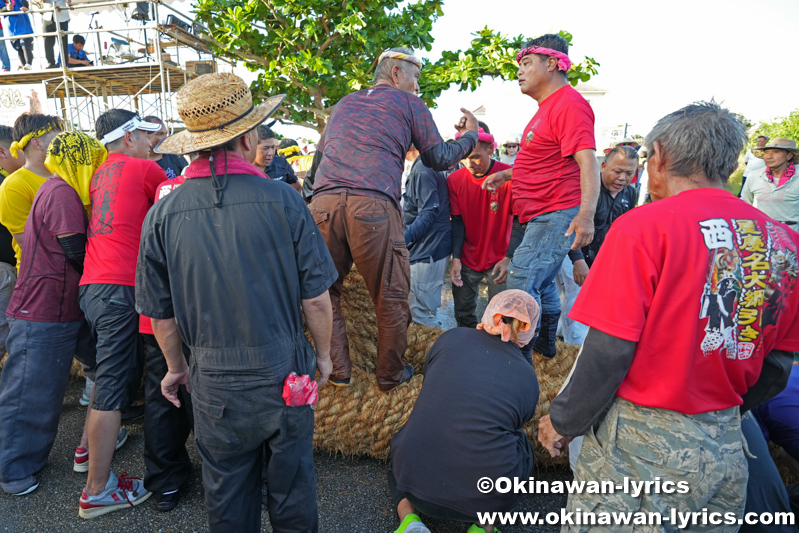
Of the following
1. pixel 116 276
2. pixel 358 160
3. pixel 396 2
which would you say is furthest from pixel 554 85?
pixel 396 2

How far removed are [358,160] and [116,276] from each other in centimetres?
143

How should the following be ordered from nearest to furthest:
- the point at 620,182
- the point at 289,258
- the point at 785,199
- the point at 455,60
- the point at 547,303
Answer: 1. the point at 289,258
2. the point at 547,303
3. the point at 620,182
4. the point at 785,199
5. the point at 455,60

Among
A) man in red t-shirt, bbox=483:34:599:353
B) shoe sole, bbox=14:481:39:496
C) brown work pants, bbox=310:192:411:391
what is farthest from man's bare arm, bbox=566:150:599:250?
shoe sole, bbox=14:481:39:496

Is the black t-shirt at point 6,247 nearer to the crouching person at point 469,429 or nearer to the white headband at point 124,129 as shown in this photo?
the white headband at point 124,129

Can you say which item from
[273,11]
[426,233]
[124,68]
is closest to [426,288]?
[426,233]

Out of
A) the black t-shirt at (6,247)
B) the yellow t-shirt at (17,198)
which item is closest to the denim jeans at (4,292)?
the black t-shirt at (6,247)

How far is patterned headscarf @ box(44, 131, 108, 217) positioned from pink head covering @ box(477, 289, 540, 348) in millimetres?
2343

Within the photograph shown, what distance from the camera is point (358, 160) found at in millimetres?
2516

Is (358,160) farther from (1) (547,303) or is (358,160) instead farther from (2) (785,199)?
(2) (785,199)

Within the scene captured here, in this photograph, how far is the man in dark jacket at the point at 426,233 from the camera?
4.12 metres

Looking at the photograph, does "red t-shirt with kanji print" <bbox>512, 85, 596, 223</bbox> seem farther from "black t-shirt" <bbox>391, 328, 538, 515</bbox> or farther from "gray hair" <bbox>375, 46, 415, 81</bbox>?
"black t-shirt" <bbox>391, 328, 538, 515</bbox>

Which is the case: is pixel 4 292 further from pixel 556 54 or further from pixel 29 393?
pixel 556 54

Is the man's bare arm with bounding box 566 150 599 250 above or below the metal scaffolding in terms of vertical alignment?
below

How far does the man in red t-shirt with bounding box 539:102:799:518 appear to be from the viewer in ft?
4.21
